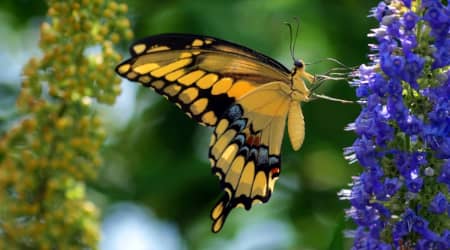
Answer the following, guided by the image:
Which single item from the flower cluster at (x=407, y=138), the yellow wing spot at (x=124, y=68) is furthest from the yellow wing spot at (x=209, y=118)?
the flower cluster at (x=407, y=138)

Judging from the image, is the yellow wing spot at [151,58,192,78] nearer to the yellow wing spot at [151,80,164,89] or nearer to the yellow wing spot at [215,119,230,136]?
the yellow wing spot at [151,80,164,89]

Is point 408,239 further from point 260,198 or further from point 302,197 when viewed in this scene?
point 302,197

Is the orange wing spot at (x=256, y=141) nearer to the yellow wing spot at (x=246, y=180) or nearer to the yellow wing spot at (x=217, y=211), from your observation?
the yellow wing spot at (x=246, y=180)

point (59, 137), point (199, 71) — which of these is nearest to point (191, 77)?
point (199, 71)

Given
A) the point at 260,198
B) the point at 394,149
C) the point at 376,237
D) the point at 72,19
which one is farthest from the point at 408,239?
the point at 72,19

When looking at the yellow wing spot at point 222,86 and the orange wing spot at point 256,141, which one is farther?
the orange wing spot at point 256,141

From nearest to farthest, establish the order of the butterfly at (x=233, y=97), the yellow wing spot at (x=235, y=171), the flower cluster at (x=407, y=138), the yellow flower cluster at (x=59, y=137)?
the yellow flower cluster at (x=59, y=137)
the flower cluster at (x=407, y=138)
the butterfly at (x=233, y=97)
the yellow wing spot at (x=235, y=171)
